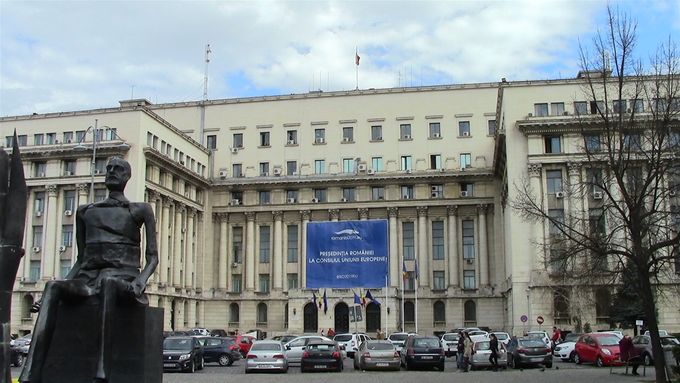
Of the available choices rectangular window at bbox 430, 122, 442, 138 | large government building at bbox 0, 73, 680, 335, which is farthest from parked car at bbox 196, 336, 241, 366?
rectangular window at bbox 430, 122, 442, 138

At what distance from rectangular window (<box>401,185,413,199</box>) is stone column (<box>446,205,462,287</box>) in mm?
4150

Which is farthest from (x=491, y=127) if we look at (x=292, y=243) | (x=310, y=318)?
(x=310, y=318)

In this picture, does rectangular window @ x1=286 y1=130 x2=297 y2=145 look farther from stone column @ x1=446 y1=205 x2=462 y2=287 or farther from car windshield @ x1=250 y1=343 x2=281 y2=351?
car windshield @ x1=250 y1=343 x2=281 y2=351

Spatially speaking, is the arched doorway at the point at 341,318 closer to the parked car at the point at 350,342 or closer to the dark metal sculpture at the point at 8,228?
the parked car at the point at 350,342

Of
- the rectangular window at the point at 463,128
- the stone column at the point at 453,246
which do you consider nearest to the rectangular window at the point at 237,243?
the stone column at the point at 453,246

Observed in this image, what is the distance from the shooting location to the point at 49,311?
29.4ft

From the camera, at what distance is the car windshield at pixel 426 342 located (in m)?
34.3

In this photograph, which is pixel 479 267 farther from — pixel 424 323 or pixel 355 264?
pixel 355 264

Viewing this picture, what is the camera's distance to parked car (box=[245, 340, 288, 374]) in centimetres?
3189

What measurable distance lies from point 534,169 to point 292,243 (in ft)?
97.6

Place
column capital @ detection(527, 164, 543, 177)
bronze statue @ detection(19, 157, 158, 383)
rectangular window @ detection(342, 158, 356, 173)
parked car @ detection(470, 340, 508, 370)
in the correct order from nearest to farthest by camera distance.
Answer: bronze statue @ detection(19, 157, 158, 383) < parked car @ detection(470, 340, 508, 370) < column capital @ detection(527, 164, 543, 177) < rectangular window @ detection(342, 158, 356, 173)

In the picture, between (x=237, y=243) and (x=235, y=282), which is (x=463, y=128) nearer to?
(x=237, y=243)

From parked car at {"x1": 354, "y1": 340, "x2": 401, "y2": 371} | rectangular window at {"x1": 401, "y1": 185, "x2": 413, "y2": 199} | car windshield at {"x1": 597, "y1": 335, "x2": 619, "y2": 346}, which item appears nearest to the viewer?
parked car at {"x1": 354, "y1": 340, "x2": 401, "y2": 371}

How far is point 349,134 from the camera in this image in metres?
80.1
